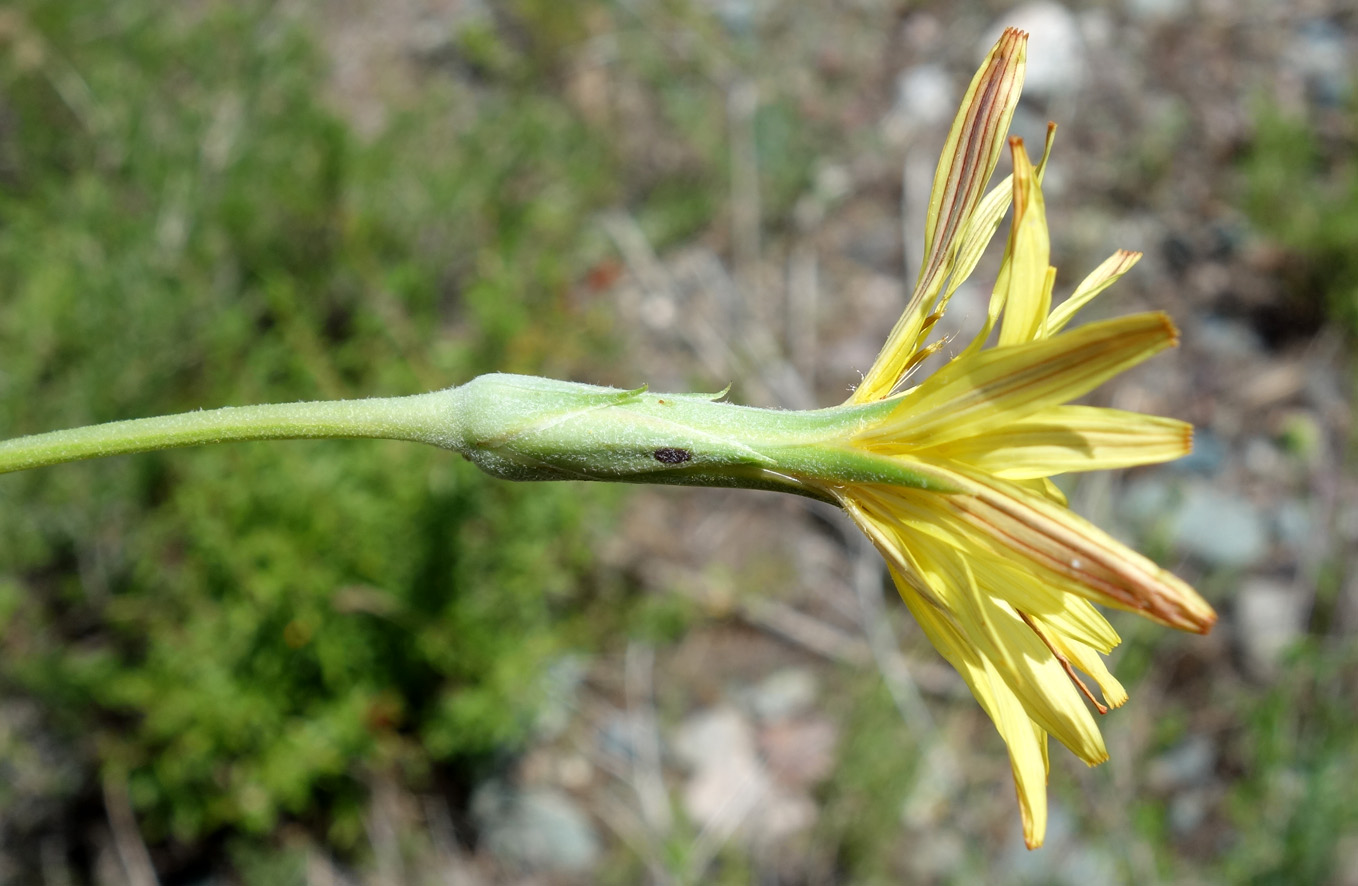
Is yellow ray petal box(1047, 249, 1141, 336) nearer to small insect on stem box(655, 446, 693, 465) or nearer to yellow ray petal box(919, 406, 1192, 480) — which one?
yellow ray petal box(919, 406, 1192, 480)

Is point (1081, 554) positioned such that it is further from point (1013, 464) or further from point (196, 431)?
point (196, 431)

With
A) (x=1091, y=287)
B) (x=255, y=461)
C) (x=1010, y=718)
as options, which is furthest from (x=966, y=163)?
(x=255, y=461)

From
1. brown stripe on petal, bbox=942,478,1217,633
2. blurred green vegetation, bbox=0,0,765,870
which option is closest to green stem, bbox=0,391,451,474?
brown stripe on petal, bbox=942,478,1217,633

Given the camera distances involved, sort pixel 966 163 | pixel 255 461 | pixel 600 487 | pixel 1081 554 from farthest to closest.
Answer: pixel 600 487
pixel 255 461
pixel 966 163
pixel 1081 554

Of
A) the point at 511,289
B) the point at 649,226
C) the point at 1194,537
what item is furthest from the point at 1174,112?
the point at 511,289

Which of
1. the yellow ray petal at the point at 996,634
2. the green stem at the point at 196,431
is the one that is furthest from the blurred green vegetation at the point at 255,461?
the yellow ray petal at the point at 996,634

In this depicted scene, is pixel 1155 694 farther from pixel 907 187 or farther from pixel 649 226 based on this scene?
pixel 649 226
